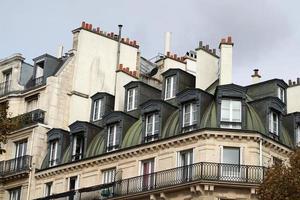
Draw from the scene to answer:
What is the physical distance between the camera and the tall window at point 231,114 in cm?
3444

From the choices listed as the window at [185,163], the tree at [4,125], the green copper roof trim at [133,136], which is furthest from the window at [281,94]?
the tree at [4,125]

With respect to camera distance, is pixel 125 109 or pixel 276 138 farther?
pixel 125 109

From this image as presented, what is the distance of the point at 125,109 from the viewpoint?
40000mm

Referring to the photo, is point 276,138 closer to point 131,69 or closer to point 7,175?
point 131,69

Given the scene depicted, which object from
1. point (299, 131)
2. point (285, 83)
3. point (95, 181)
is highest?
point (285, 83)

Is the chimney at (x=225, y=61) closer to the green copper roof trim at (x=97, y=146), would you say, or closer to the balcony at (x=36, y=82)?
the green copper roof trim at (x=97, y=146)

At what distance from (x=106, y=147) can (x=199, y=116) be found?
5988mm

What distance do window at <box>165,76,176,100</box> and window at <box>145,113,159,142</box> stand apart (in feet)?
6.30

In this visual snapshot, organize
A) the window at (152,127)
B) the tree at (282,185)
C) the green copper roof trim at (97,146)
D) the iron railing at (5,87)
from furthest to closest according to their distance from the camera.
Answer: the iron railing at (5,87), the green copper roof trim at (97,146), the window at (152,127), the tree at (282,185)

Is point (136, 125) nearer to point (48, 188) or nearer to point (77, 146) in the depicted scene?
point (77, 146)

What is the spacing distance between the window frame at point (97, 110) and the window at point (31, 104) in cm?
358

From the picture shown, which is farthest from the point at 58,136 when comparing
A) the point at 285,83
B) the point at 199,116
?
the point at 285,83

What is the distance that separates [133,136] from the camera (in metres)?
37.5

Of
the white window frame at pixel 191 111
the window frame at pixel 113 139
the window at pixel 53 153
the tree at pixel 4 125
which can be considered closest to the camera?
the tree at pixel 4 125
